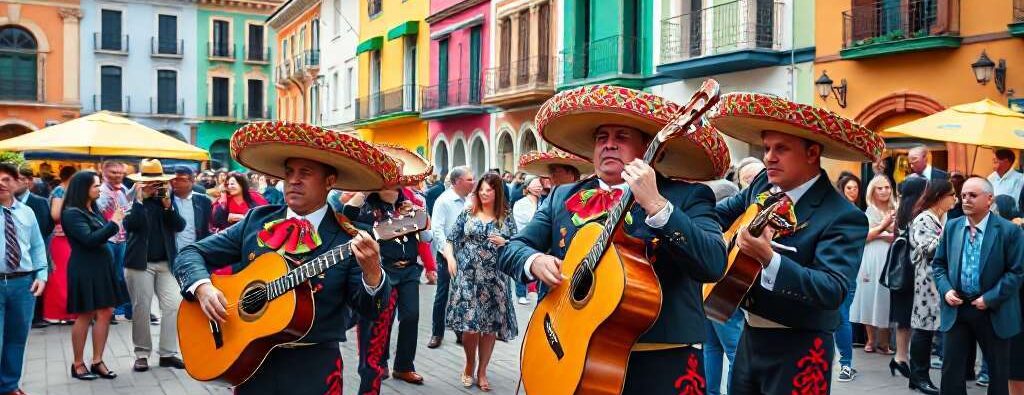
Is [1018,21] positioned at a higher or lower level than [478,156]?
higher

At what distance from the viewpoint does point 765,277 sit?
152 inches

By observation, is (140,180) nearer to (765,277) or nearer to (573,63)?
(765,277)

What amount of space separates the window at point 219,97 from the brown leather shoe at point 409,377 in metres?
50.1

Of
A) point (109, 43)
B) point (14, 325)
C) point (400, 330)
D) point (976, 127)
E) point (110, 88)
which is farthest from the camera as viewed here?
point (110, 88)

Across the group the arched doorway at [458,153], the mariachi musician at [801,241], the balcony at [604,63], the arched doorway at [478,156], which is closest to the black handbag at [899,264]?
the mariachi musician at [801,241]

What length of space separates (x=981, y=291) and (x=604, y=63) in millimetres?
16945

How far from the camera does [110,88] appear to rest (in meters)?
53.4

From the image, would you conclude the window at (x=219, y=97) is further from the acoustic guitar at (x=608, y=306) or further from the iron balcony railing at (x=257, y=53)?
the acoustic guitar at (x=608, y=306)

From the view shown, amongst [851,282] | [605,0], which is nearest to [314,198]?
[851,282]

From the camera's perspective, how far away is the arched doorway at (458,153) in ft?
106

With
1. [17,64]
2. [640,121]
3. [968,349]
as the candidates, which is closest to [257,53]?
[17,64]

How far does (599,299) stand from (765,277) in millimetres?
785

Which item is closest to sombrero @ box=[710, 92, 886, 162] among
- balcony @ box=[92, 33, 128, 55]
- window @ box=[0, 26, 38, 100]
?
window @ box=[0, 26, 38, 100]

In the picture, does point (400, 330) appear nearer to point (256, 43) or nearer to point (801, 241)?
point (801, 241)
